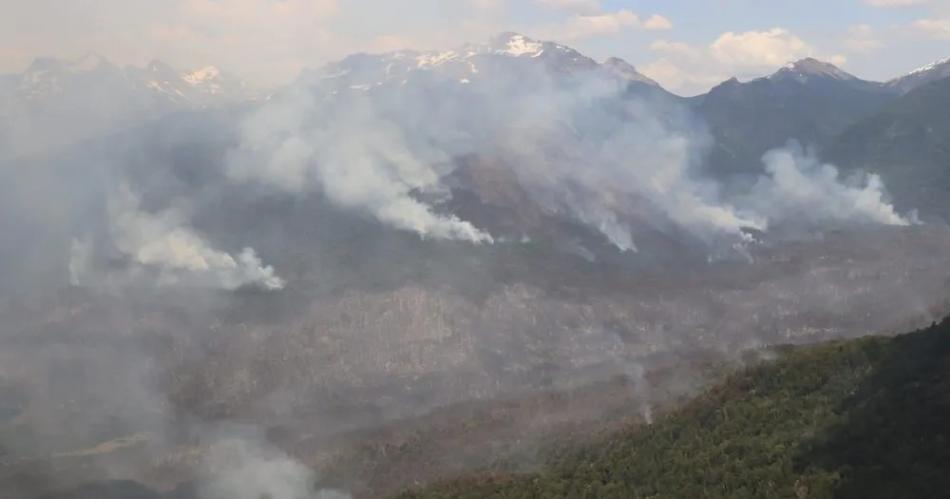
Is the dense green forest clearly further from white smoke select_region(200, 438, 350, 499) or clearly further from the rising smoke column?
the rising smoke column

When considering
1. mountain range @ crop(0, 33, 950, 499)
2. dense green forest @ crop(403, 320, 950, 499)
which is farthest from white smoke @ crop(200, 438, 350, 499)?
dense green forest @ crop(403, 320, 950, 499)

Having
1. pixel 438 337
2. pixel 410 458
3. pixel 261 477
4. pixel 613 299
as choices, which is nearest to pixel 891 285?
pixel 613 299

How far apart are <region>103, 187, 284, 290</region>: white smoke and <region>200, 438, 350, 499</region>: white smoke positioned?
187 ft

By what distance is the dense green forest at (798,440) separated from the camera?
122 feet

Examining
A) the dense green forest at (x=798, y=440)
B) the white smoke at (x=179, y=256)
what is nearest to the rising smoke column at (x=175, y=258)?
the white smoke at (x=179, y=256)

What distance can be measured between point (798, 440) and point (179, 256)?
14775 centimetres

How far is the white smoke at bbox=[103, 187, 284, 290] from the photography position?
524 feet

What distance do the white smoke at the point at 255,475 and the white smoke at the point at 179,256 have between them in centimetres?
5707

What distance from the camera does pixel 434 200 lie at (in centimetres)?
18238

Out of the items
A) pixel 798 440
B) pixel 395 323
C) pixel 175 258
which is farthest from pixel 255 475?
pixel 175 258

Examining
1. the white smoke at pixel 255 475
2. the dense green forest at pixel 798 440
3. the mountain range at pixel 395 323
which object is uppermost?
the mountain range at pixel 395 323

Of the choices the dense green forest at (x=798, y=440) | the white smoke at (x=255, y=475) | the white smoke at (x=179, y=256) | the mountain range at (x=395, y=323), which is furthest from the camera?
the white smoke at (x=179, y=256)

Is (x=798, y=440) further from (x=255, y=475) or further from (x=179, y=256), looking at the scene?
(x=179, y=256)

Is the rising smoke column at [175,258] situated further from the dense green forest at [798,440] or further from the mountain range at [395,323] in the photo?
the dense green forest at [798,440]
